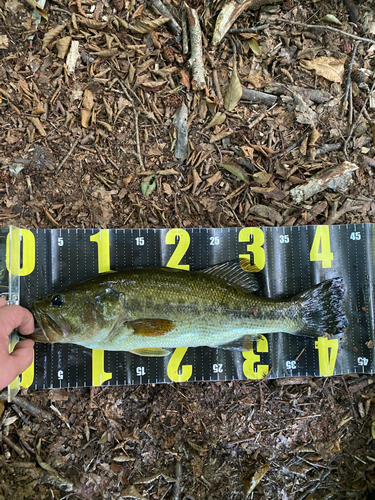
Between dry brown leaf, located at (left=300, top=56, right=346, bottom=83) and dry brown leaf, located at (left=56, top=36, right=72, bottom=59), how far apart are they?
3.14 metres

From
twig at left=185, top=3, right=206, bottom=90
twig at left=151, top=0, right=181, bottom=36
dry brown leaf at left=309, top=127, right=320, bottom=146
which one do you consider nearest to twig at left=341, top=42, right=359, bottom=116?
dry brown leaf at left=309, top=127, right=320, bottom=146

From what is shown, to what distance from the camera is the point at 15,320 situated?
3484 millimetres

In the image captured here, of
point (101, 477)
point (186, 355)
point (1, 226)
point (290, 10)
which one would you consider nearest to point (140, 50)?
point (290, 10)

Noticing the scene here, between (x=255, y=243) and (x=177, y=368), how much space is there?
1.91 meters

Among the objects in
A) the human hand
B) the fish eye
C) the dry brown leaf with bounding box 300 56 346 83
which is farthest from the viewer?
the dry brown leaf with bounding box 300 56 346 83

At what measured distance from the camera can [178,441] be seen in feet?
13.7

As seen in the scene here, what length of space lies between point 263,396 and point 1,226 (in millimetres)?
3991

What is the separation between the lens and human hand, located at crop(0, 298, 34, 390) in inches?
127

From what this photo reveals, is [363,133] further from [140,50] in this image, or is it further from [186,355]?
[186,355]

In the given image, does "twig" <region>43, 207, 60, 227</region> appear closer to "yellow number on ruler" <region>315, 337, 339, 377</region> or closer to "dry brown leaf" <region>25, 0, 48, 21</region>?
"dry brown leaf" <region>25, 0, 48, 21</region>

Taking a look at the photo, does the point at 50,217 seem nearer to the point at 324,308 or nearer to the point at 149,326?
the point at 149,326

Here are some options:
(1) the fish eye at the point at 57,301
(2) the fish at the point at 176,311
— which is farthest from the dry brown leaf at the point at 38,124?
(1) the fish eye at the point at 57,301

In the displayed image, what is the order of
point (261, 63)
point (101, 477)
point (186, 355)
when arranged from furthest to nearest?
point (261, 63) < point (186, 355) < point (101, 477)

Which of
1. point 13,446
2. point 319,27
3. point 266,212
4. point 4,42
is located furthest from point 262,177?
point 13,446
